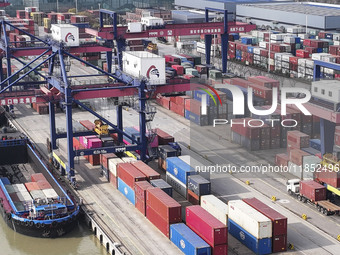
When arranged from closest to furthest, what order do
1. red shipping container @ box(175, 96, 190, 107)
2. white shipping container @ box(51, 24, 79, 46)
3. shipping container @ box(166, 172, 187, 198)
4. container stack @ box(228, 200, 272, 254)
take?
container stack @ box(228, 200, 272, 254) → shipping container @ box(166, 172, 187, 198) → red shipping container @ box(175, 96, 190, 107) → white shipping container @ box(51, 24, 79, 46)

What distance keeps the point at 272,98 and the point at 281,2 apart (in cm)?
10645

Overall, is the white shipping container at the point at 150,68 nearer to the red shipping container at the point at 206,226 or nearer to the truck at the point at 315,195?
the truck at the point at 315,195

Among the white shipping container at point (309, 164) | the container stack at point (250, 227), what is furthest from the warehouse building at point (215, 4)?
the container stack at point (250, 227)

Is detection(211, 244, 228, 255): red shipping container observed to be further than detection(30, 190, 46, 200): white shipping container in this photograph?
No

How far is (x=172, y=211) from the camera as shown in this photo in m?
45.8

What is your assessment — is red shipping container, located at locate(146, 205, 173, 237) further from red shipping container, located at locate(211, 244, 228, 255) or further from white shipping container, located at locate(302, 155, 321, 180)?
white shipping container, located at locate(302, 155, 321, 180)

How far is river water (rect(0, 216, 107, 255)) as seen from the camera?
48.5m

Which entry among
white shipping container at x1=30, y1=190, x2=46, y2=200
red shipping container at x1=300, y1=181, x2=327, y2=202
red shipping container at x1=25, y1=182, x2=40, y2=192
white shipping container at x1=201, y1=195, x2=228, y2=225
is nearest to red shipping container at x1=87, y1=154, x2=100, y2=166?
red shipping container at x1=25, y1=182, x2=40, y2=192

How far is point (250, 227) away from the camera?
44188 mm

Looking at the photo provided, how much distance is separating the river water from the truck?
1619 centimetres

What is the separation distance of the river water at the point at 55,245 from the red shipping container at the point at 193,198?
25.9 feet

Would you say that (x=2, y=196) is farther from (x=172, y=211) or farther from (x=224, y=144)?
(x=224, y=144)

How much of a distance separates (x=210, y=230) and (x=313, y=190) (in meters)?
12.4

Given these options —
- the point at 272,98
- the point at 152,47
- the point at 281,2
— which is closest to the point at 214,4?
the point at 281,2
